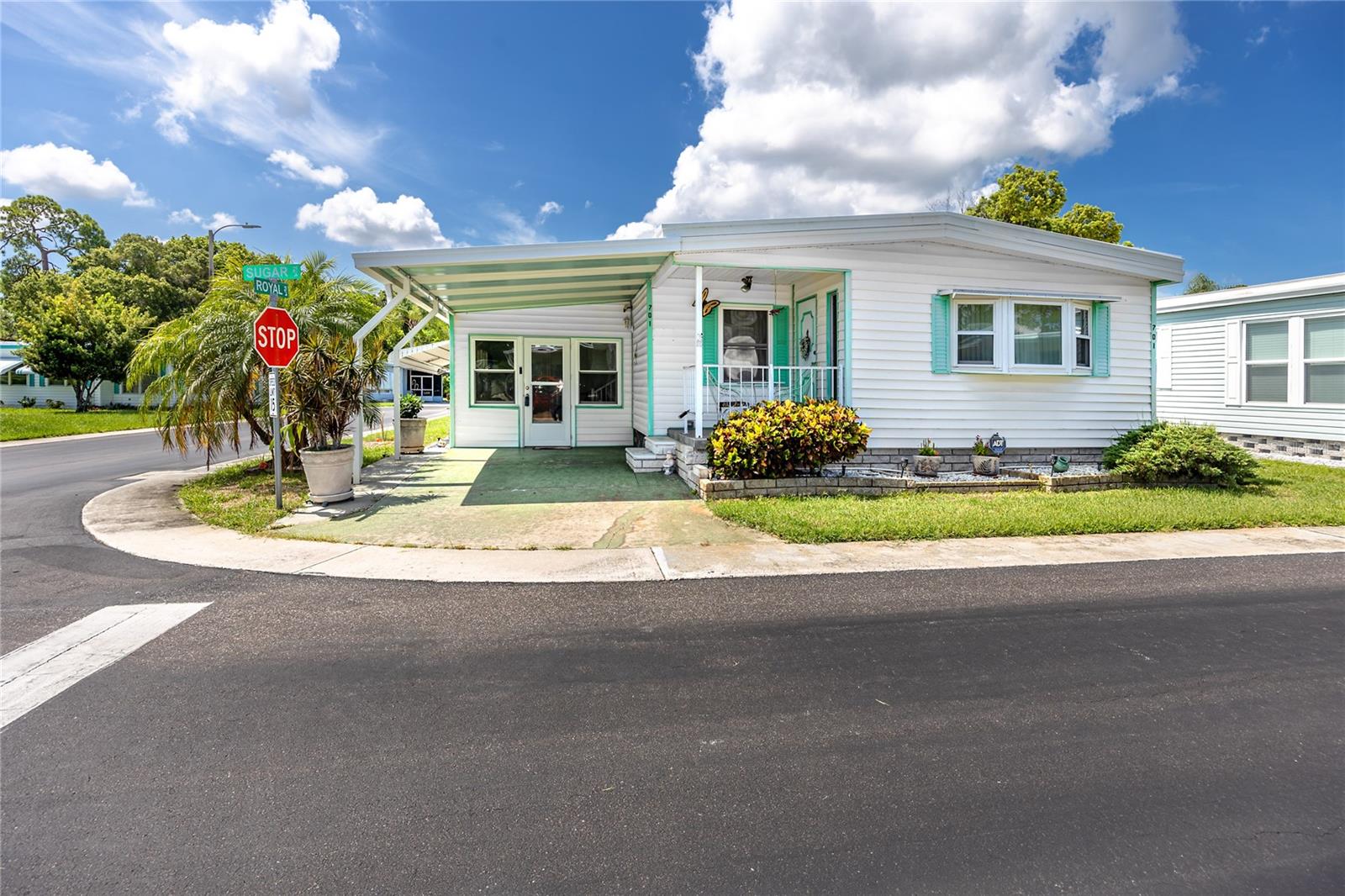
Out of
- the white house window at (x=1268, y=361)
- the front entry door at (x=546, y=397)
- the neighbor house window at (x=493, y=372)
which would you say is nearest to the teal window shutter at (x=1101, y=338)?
the white house window at (x=1268, y=361)

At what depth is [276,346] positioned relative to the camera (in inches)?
318

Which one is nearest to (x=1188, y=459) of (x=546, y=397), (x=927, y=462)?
(x=927, y=462)

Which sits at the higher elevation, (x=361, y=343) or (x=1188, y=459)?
(x=361, y=343)

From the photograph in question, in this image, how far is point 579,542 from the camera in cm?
659

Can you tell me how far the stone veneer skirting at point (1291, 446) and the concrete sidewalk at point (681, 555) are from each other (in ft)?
A: 19.8

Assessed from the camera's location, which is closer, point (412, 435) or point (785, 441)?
point (785, 441)

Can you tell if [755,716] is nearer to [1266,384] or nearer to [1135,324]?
[1135,324]

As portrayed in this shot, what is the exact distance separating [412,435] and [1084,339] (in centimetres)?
1255

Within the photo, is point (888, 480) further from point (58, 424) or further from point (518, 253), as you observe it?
point (58, 424)

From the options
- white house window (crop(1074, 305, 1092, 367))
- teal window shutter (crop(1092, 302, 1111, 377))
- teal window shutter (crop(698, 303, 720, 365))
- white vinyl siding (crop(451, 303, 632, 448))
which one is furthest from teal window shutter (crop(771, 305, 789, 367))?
teal window shutter (crop(1092, 302, 1111, 377))

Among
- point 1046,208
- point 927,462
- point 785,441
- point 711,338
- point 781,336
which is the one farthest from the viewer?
point 1046,208

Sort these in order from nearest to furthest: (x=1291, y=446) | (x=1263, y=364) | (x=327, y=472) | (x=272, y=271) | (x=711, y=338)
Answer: (x=272, y=271) < (x=327, y=472) < (x=711, y=338) < (x=1291, y=446) < (x=1263, y=364)

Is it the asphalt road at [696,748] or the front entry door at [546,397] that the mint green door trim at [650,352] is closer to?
the front entry door at [546,397]

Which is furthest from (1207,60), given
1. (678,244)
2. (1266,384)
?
(678,244)
